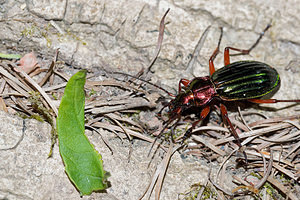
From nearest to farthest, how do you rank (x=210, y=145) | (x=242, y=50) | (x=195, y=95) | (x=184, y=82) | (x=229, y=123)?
(x=210, y=145), (x=229, y=123), (x=195, y=95), (x=184, y=82), (x=242, y=50)

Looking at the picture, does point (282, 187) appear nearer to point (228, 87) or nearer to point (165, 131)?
point (228, 87)

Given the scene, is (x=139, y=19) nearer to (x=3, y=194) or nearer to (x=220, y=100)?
(x=220, y=100)

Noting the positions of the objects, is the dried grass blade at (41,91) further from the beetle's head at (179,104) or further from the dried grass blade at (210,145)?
the dried grass blade at (210,145)

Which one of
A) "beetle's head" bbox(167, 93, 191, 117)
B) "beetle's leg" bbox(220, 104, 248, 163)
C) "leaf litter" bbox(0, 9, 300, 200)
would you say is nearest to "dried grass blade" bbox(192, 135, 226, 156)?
"leaf litter" bbox(0, 9, 300, 200)

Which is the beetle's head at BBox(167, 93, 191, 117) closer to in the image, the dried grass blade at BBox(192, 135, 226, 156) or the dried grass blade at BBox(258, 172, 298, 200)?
the dried grass blade at BBox(192, 135, 226, 156)

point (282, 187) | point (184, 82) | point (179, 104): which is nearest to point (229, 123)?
point (179, 104)
